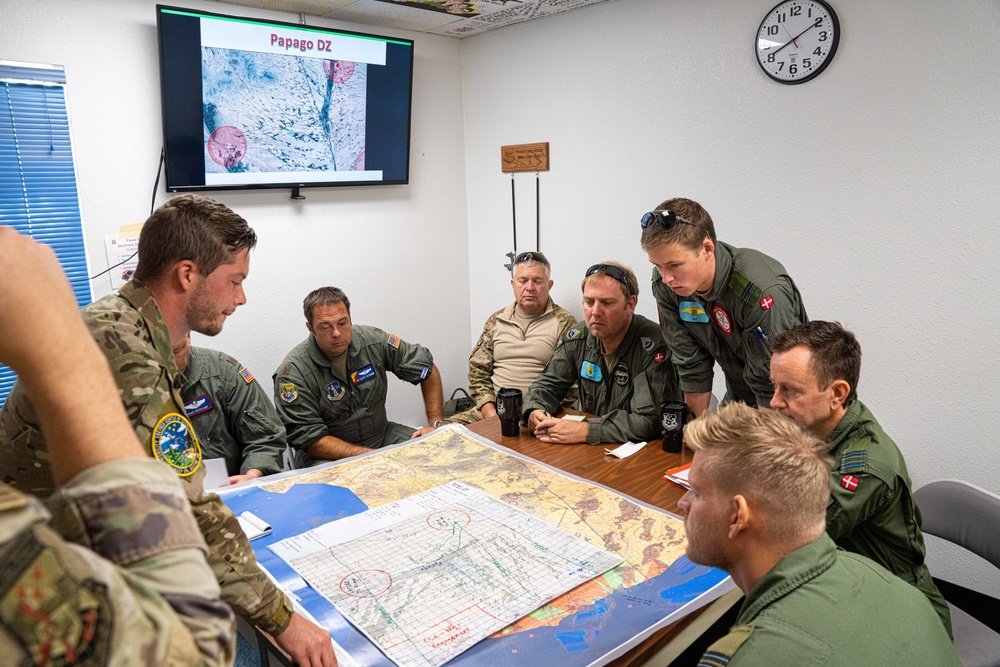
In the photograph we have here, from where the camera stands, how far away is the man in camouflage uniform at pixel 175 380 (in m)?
1.14

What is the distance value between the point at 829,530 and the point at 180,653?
1534 mm

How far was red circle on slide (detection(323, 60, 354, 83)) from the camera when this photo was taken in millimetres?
3670

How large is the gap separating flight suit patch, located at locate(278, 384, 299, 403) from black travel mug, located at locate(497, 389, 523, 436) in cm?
120

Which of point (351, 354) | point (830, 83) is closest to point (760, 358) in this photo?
point (830, 83)

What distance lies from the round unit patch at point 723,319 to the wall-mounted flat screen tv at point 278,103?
7.81ft

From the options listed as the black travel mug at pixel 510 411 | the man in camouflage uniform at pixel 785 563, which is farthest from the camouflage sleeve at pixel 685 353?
the man in camouflage uniform at pixel 785 563

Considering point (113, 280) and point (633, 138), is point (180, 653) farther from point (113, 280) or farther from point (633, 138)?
point (633, 138)

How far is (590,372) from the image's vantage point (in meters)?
2.91

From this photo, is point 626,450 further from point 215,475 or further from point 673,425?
point 215,475

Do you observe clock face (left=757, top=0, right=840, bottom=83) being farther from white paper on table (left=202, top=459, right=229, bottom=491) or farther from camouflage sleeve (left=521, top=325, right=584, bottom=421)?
white paper on table (left=202, top=459, right=229, bottom=491)

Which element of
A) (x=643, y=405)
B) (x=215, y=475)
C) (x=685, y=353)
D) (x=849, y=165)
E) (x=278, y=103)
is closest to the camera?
(x=215, y=475)

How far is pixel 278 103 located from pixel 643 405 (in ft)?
8.14

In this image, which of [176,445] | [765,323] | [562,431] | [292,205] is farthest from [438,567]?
[292,205]

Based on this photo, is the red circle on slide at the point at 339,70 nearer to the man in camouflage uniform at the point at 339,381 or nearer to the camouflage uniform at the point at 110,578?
the man in camouflage uniform at the point at 339,381
